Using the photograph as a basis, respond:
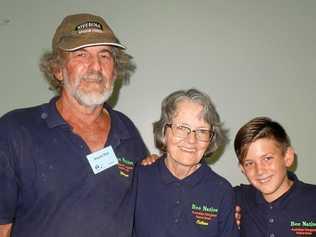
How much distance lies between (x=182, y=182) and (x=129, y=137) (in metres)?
0.38

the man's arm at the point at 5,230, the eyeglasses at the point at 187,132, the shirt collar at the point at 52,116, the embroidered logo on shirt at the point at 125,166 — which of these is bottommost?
the man's arm at the point at 5,230

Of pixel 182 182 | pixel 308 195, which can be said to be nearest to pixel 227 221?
pixel 182 182

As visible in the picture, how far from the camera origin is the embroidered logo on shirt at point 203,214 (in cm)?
153

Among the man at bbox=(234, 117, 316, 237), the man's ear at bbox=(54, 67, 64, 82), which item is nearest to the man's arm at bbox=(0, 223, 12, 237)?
the man's ear at bbox=(54, 67, 64, 82)

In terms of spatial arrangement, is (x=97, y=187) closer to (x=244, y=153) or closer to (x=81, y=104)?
(x=81, y=104)

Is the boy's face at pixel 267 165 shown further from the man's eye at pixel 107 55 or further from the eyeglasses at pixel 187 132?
the man's eye at pixel 107 55

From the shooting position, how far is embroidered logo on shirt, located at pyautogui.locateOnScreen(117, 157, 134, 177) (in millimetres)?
1576

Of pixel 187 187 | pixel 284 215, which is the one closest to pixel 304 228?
pixel 284 215

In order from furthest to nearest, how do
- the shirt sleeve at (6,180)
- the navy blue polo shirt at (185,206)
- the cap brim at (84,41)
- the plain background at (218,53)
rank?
the plain background at (218,53) < the navy blue polo shirt at (185,206) < the cap brim at (84,41) < the shirt sleeve at (6,180)

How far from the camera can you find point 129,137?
169 cm

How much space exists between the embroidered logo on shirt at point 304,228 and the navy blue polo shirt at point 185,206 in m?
0.28

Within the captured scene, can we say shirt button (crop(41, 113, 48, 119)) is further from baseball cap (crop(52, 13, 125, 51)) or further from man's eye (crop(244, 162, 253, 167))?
man's eye (crop(244, 162, 253, 167))

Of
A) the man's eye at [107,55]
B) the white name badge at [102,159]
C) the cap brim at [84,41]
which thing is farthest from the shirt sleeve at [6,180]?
the man's eye at [107,55]

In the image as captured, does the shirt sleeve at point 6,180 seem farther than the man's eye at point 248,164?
No
